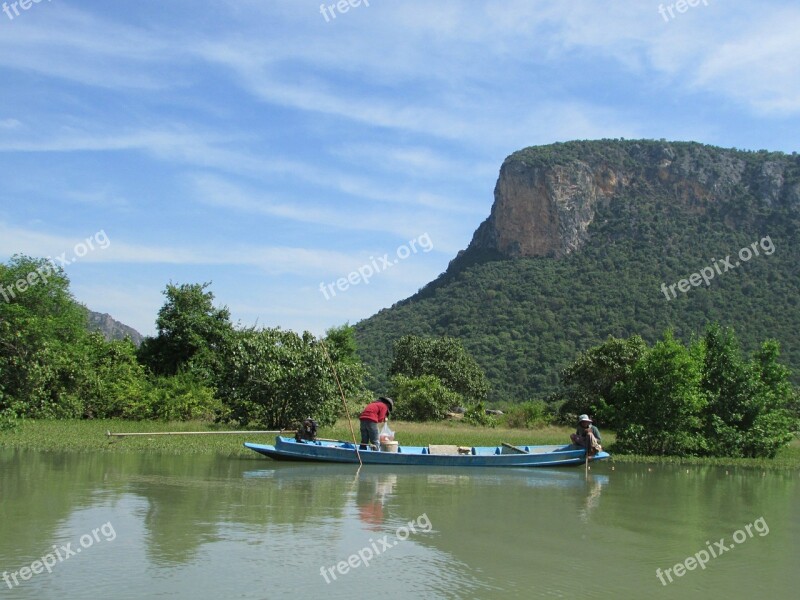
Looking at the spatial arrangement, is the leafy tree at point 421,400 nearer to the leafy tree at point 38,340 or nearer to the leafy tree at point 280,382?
the leafy tree at point 280,382

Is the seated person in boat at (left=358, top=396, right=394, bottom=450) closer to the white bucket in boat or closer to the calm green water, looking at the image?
the white bucket in boat

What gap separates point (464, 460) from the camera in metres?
18.5

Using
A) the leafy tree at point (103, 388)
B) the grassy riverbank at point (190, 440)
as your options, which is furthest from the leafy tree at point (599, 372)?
the leafy tree at point (103, 388)

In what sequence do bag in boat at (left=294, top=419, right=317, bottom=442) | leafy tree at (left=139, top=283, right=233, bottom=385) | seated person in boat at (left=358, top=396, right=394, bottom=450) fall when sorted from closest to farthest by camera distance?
1. seated person in boat at (left=358, top=396, right=394, bottom=450)
2. bag in boat at (left=294, top=419, right=317, bottom=442)
3. leafy tree at (left=139, top=283, right=233, bottom=385)

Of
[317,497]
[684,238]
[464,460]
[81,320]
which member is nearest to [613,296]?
[684,238]

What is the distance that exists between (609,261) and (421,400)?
4995 centimetres

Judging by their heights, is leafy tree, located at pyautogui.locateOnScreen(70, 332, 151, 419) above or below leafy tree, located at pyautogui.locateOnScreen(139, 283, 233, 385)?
below

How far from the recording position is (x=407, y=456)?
726 inches

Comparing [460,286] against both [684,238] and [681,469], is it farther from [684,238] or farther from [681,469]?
[681,469]

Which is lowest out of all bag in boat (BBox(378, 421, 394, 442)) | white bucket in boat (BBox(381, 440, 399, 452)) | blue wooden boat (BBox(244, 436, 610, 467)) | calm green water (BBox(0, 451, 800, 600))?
calm green water (BBox(0, 451, 800, 600))

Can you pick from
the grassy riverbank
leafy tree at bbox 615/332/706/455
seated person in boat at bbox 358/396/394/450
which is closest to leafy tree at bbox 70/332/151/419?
the grassy riverbank

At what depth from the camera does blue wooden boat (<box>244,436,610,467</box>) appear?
18.3m

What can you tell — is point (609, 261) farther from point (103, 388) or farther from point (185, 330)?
point (103, 388)

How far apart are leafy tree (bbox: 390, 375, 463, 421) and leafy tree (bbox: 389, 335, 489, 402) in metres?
13.3
